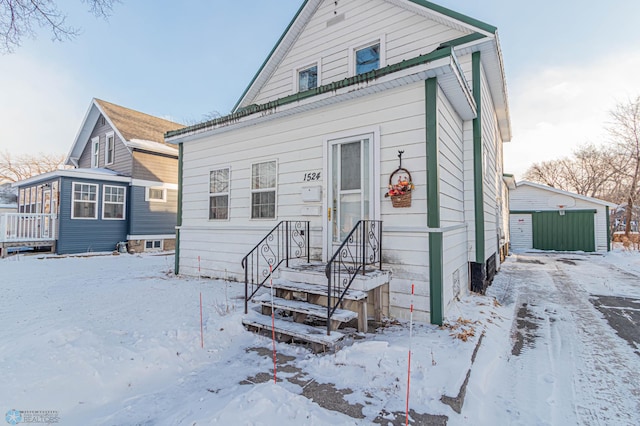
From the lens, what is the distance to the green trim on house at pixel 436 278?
4.23 m

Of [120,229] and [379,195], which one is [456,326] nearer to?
[379,195]

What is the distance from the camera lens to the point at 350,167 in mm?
5191

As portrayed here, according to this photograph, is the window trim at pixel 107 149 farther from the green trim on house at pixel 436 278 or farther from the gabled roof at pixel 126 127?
the green trim on house at pixel 436 278

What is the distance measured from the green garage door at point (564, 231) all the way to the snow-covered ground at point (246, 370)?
1471cm

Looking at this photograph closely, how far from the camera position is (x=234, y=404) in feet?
7.80

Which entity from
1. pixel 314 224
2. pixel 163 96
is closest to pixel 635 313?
pixel 314 224

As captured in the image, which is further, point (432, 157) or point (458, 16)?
point (458, 16)

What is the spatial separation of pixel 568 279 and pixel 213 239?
9.51m

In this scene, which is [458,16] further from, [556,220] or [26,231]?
[26,231]

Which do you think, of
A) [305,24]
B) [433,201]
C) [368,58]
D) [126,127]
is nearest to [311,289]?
[433,201]

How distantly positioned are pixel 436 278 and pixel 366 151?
7.24ft

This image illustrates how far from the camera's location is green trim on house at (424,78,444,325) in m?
4.25

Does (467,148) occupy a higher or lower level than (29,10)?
lower

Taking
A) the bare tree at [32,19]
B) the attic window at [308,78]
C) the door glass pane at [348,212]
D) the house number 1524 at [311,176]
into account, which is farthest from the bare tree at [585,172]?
the bare tree at [32,19]
